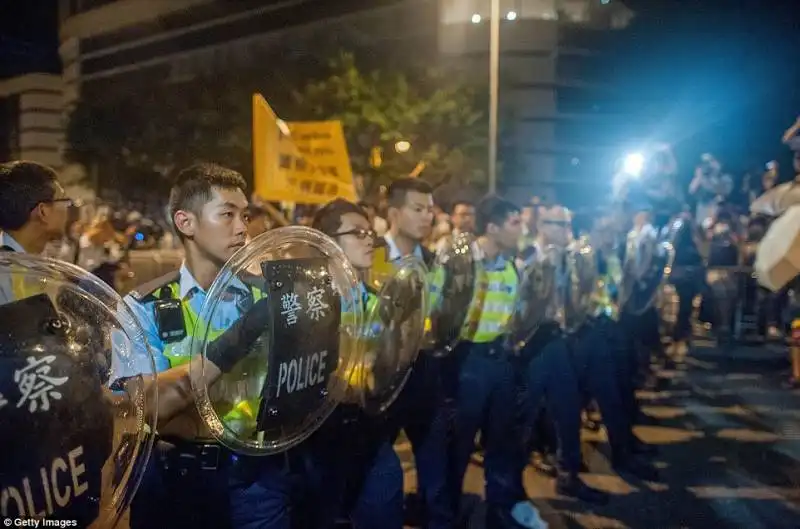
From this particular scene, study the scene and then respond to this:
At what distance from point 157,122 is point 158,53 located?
6.55 metres

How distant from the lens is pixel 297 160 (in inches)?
262

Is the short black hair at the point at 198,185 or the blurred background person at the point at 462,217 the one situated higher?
the blurred background person at the point at 462,217

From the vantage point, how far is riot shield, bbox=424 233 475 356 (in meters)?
4.32

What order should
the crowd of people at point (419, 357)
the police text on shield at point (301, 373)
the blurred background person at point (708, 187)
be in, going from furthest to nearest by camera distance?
the blurred background person at point (708, 187) < the crowd of people at point (419, 357) < the police text on shield at point (301, 373)

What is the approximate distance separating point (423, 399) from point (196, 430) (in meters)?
1.85

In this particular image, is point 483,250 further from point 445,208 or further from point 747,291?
point 747,291

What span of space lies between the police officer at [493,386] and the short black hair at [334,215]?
3.60 ft

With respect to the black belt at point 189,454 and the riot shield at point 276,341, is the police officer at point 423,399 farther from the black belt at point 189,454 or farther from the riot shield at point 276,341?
the black belt at point 189,454

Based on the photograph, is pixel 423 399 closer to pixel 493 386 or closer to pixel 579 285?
pixel 493 386

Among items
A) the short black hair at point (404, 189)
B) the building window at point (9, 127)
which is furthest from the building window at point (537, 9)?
the short black hair at point (404, 189)

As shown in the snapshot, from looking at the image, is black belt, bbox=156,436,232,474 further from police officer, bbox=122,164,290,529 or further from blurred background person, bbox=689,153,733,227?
blurred background person, bbox=689,153,733,227

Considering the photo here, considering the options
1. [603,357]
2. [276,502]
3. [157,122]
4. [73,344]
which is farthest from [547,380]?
[157,122]

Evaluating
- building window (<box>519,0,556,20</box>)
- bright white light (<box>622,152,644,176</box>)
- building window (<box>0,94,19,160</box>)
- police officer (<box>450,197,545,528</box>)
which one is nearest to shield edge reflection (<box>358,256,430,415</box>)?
police officer (<box>450,197,545,528</box>)

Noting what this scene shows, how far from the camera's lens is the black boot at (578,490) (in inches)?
219
